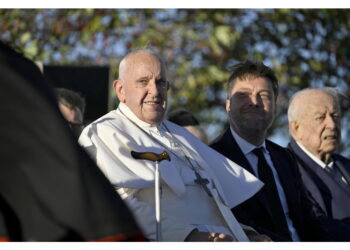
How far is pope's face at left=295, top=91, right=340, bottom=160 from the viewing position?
265 inches

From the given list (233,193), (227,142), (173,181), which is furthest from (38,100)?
(227,142)

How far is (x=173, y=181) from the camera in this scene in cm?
479

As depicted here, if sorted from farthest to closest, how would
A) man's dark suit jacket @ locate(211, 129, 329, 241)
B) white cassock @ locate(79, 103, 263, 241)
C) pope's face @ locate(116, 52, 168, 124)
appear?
man's dark suit jacket @ locate(211, 129, 329, 241), pope's face @ locate(116, 52, 168, 124), white cassock @ locate(79, 103, 263, 241)

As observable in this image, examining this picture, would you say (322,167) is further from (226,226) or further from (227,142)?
(226,226)

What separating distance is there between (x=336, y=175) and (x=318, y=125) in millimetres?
447

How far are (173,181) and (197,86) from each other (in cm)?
864

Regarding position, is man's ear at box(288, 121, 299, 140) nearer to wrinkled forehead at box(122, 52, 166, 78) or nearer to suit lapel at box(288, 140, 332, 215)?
suit lapel at box(288, 140, 332, 215)

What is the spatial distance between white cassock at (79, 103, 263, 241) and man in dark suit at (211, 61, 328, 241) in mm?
266

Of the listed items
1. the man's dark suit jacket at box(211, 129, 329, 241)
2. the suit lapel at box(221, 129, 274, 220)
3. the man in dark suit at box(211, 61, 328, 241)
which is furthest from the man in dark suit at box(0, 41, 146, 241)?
the suit lapel at box(221, 129, 274, 220)

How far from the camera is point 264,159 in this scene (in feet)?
19.4

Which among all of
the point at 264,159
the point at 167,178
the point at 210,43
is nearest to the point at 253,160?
the point at 264,159

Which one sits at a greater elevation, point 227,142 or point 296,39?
point 296,39

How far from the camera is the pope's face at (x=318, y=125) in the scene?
672cm

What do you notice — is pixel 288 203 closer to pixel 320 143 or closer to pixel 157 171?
pixel 320 143
